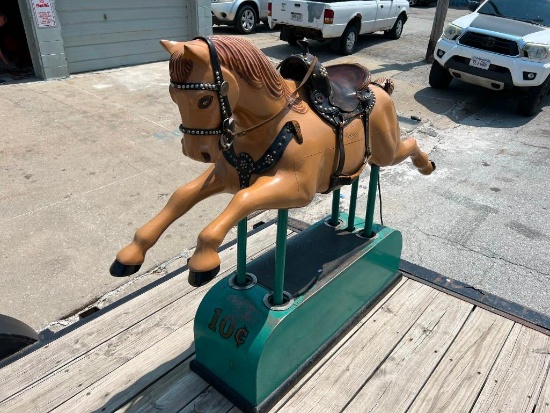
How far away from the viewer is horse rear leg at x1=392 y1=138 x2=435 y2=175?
9.30ft

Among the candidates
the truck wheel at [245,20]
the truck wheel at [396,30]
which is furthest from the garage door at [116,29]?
the truck wheel at [396,30]

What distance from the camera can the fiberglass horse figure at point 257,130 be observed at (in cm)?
166

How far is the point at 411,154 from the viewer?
9.83 feet

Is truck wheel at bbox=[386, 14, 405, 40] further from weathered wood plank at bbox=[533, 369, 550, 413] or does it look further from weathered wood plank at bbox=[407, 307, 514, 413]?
weathered wood plank at bbox=[533, 369, 550, 413]

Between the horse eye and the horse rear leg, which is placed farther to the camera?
the horse rear leg

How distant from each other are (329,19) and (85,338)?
9.42 metres

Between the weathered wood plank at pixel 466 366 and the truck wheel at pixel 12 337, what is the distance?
2170mm

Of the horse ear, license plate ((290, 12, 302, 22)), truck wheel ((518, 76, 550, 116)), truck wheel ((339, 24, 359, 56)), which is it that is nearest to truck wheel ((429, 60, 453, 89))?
truck wheel ((518, 76, 550, 116))

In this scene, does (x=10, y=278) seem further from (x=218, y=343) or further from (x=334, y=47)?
(x=334, y=47)

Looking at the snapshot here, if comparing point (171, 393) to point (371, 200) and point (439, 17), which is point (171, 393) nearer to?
point (371, 200)

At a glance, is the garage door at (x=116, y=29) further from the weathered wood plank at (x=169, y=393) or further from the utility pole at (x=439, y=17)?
the weathered wood plank at (x=169, y=393)

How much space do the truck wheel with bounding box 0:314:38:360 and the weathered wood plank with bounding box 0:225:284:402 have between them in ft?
0.27

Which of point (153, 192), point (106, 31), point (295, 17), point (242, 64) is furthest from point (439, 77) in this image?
point (242, 64)

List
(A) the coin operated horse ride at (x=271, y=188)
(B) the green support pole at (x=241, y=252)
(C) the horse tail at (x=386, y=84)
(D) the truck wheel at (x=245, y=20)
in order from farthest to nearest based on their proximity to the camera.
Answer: (D) the truck wheel at (x=245, y=20) → (C) the horse tail at (x=386, y=84) → (B) the green support pole at (x=241, y=252) → (A) the coin operated horse ride at (x=271, y=188)
